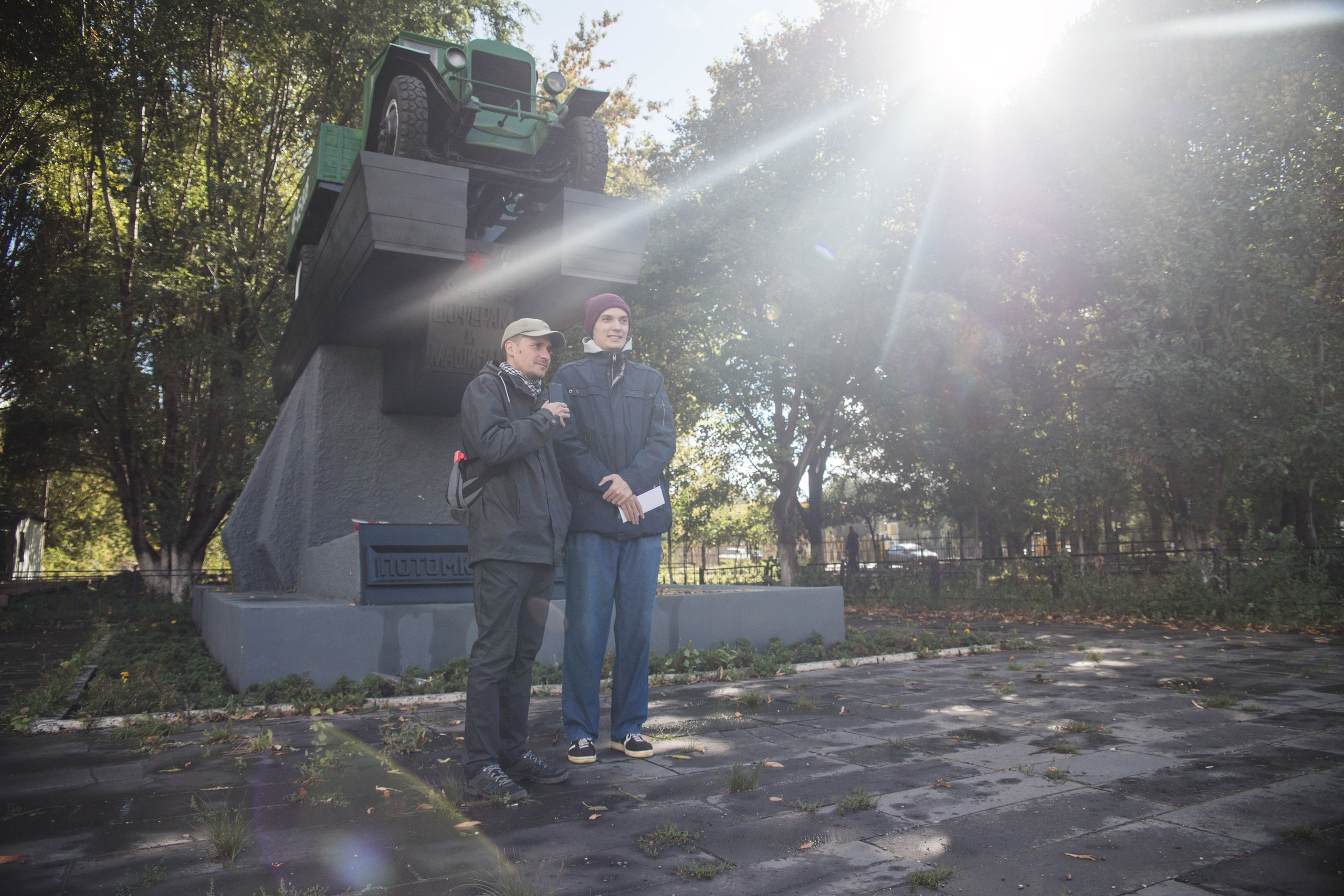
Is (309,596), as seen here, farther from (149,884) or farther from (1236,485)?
(1236,485)

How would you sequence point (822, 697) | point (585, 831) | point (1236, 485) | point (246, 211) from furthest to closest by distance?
point (1236, 485), point (246, 211), point (822, 697), point (585, 831)

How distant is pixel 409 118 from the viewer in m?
6.80

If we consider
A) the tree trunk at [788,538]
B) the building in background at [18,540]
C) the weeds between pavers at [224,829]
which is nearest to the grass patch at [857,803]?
the weeds between pavers at [224,829]

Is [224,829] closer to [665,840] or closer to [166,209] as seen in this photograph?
[665,840]

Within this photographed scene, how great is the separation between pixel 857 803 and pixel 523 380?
2.09 metres

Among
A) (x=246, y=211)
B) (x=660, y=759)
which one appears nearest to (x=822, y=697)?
(x=660, y=759)

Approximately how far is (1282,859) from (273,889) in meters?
2.72

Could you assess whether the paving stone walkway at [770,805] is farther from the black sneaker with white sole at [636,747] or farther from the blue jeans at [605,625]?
the blue jeans at [605,625]

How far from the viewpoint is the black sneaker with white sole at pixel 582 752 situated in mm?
3461

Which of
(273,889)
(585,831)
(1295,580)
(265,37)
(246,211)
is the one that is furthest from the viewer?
(246,211)

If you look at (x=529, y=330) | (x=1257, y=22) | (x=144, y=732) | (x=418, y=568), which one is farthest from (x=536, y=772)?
(x=1257, y=22)

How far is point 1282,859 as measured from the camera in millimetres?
2195

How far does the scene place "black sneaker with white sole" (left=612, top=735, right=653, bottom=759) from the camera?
11.6 ft

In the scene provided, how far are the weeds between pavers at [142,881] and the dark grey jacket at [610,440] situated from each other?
191cm
